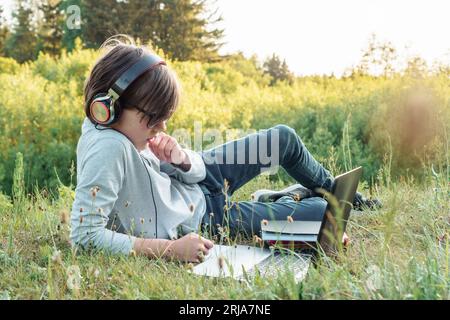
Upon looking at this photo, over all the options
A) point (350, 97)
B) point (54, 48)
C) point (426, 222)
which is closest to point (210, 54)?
point (54, 48)

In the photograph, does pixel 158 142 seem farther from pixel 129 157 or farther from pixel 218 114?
pixel 218 114

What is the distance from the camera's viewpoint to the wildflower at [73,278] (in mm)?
1628

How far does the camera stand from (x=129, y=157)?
2100mm

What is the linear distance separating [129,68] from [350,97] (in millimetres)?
6517

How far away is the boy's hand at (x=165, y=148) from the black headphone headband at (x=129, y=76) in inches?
14.1

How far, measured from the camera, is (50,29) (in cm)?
2419

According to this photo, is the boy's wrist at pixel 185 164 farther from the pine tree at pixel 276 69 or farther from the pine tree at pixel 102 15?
the pine tree at pixel 102 15

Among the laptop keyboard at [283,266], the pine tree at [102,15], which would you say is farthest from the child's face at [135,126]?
the pine tree at [102,15]

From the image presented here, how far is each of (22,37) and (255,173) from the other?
81.2 ft

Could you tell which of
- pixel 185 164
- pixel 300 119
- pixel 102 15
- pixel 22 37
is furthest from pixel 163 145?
pixel 22 37

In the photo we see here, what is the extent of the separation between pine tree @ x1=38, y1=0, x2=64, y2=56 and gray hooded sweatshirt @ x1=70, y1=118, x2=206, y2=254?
22.4m

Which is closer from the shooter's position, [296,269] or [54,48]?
[296,269]

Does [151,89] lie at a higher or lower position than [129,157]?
higher

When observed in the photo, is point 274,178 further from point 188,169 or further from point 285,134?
point 188,169
